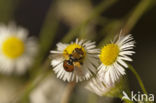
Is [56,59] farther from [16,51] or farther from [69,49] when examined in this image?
[16,51]

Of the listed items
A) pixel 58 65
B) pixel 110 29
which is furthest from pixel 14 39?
pixel 58 65

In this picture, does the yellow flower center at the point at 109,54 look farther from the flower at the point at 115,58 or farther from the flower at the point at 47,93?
the flower at the point at 47,93

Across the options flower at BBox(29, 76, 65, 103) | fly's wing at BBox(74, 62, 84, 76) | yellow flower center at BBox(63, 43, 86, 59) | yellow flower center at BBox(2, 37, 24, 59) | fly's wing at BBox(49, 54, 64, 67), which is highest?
yellow flower center at BBox(2, 37, 24, 59)

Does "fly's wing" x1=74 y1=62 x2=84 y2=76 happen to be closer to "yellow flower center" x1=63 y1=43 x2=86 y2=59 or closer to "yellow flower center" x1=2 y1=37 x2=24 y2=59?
"yellow flower center" x1=63 y1=43 x2=86 y2=59

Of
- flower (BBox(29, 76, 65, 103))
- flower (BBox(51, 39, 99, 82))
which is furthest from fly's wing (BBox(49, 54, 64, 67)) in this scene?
flower (BBox(29, 76, 65, 103))

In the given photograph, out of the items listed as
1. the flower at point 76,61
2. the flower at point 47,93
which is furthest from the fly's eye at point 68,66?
the flower at point 47,93

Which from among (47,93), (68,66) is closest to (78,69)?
(68,66)
